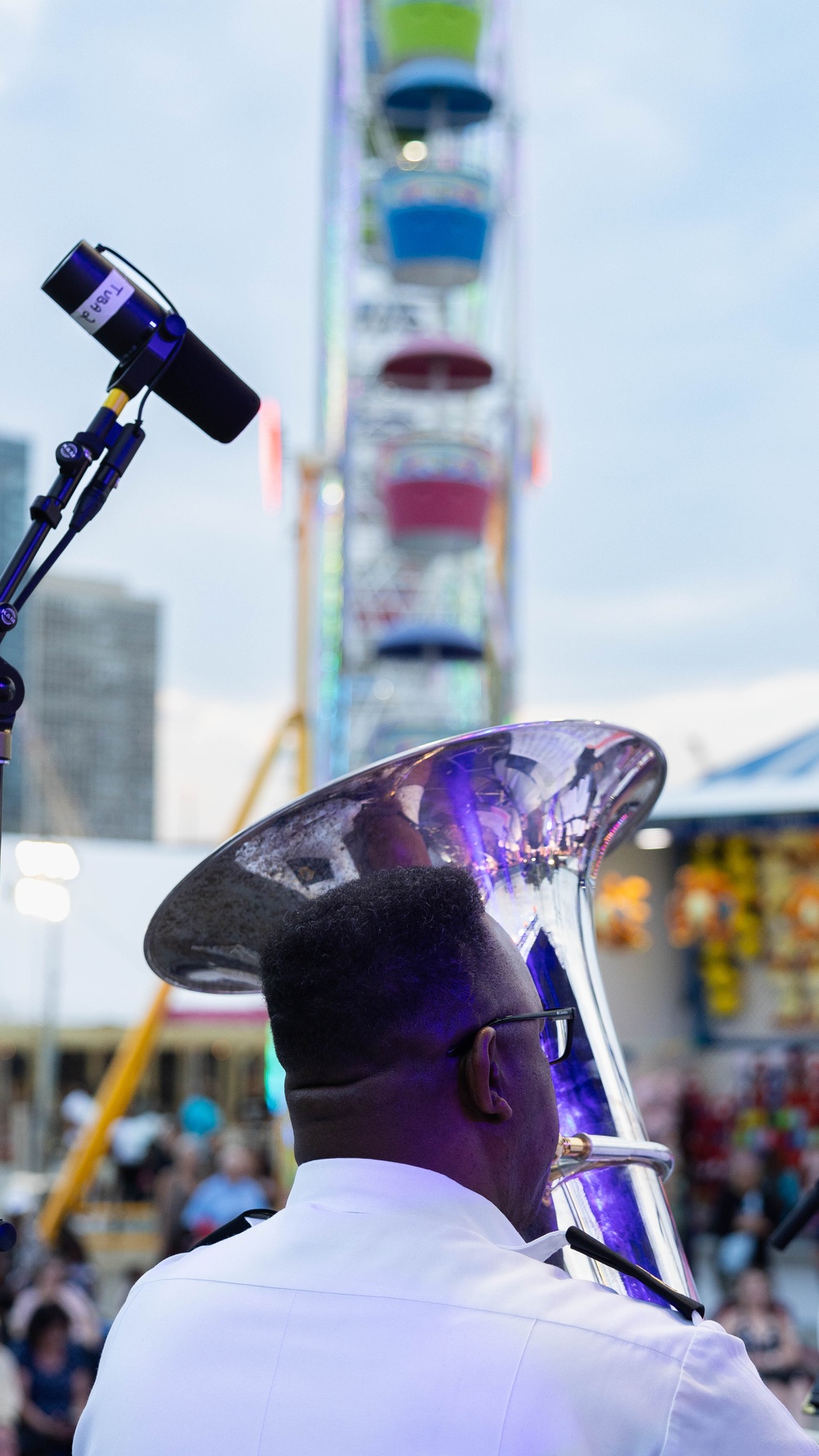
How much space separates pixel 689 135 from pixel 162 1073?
613 inches

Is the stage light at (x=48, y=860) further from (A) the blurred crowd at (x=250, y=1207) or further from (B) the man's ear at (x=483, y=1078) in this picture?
(B) the man's ear at (x=483, y=1078)

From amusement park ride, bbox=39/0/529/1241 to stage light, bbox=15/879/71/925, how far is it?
252cm

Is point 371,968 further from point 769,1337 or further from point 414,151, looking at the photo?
point 414,151

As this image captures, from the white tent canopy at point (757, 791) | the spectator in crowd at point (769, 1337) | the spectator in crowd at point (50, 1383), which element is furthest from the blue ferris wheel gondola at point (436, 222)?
the spectator in crowd at point (50, 1383)

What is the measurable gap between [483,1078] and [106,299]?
0.98m

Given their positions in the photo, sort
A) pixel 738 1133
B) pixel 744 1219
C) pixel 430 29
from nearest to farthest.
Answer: pixel 744 1219
pixel 430 29
pixel 738 1133

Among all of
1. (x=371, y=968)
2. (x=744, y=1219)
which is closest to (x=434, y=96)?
(x=744, y=1219)

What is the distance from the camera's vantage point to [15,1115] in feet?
60.7

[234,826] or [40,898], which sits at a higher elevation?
[234,826]

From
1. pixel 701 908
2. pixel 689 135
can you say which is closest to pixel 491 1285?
pixel 689 135

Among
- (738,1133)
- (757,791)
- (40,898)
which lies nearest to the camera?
(40,898)

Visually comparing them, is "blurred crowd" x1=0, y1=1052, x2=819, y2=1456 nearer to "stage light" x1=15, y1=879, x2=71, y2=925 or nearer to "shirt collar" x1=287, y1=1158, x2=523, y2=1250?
"stage light" x1=15, y1=879, x2=71, y2=925

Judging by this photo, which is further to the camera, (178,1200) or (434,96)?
(434,96)

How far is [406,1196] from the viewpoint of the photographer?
1.13m
